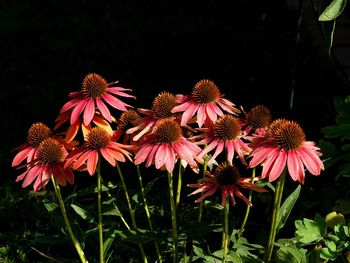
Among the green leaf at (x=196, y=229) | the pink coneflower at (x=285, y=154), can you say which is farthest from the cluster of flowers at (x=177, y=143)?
the green leaf at (x=196, y=229)

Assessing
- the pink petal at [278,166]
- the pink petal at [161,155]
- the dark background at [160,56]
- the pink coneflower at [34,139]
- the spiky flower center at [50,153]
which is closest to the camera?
the pink petal at [278,166]

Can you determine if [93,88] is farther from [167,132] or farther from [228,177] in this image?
[228,177]

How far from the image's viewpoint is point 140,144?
1.82 meters

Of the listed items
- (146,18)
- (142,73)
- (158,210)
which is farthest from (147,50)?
(158,210)

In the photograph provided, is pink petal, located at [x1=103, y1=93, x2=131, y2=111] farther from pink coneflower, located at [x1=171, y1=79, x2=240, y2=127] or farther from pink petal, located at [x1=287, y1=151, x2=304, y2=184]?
pink petal, located at [x1=287, y1=151, x2=304, y2=184]

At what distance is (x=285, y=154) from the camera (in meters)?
1.69

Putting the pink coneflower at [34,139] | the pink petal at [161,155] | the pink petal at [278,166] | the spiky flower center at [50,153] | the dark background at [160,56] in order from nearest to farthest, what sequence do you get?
the pink petal at [278,166] → the pink petal at [161,155] → the spiky flower center at [50,153] → the pink coneflower at [34,139] → the dark background at [160,56]

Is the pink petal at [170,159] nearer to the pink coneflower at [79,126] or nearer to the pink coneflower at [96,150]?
the pink coneflower at [96,150]

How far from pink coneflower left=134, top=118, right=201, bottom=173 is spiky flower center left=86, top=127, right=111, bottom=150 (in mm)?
96

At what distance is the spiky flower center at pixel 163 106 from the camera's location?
1896 mm

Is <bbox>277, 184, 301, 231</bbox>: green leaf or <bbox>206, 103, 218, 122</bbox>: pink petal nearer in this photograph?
<bbox>206, 103, 218, 122</bbox>: pink petal

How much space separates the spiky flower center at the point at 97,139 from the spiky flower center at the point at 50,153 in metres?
0.09

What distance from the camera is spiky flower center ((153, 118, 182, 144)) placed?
1.75 metres

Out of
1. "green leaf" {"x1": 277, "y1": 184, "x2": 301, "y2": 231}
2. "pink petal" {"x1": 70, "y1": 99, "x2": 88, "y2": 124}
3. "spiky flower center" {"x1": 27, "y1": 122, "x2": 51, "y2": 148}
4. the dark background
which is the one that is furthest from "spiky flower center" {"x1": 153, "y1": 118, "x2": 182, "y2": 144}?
the dark background
